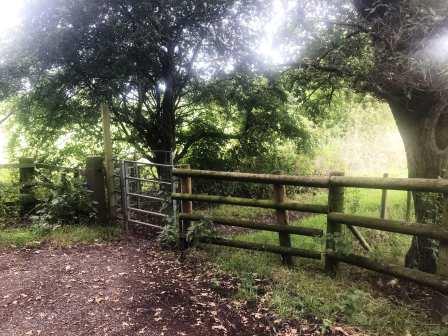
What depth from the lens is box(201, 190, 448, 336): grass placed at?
396 cm

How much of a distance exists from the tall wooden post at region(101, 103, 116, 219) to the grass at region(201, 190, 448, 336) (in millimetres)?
3008

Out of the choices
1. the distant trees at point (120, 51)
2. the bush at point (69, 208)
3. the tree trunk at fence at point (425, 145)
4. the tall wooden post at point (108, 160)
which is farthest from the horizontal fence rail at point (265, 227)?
the distant trees at point (120, 51)

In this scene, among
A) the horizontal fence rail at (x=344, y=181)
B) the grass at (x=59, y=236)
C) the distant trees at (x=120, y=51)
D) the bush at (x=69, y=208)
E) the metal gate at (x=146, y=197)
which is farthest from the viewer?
the bush at (x=69, y=208)

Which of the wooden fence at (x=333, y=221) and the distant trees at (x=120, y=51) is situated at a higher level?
the distant trees at (x=120, y=51)

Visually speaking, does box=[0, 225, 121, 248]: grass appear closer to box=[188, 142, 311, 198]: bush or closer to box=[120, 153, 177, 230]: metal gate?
box=[120, 153, 177, 230]: metal gate

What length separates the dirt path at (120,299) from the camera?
403 centimetres

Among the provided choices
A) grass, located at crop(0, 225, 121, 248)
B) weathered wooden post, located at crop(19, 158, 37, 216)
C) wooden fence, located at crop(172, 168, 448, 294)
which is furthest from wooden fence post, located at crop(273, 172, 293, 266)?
weathered wooden post, located at crop(19, 158, 37, 216)

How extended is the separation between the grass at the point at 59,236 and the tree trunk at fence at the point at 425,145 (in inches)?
210

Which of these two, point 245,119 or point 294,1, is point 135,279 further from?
point 245,119

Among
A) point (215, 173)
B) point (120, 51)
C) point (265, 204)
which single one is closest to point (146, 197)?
point (215, 173)

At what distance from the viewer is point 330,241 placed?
5.16 m

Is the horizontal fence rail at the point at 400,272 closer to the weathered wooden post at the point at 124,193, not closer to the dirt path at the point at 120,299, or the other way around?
the dirt path at the point at 120,299

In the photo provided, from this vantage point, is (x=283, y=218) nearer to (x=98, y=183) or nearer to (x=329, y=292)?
(x=329, y=292)

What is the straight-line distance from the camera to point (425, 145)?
17.7ft
